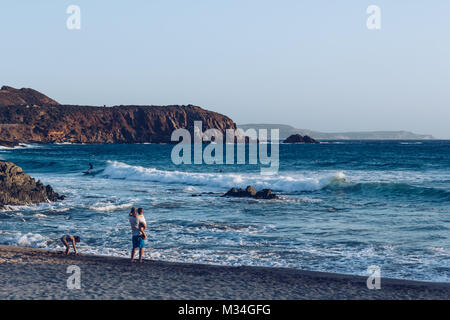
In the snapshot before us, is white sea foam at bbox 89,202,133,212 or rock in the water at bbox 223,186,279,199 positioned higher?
rock in the water at bbox 223,186,279,199

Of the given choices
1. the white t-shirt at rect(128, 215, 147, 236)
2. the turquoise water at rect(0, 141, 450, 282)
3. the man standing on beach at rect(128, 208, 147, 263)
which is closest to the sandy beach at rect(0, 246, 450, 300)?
the man standing on beach at rect(128, 208, 147, 263)

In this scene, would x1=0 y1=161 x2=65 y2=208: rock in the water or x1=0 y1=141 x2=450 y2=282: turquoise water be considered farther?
x1=0 y1=161 x2=65 y2=208: rock in the water

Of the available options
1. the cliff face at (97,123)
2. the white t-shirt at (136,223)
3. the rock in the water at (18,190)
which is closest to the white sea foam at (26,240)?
the white t-shirt at (136,223)

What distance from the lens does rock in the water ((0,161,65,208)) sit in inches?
896

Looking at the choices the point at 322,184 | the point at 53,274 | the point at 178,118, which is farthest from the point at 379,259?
the point at 178,118

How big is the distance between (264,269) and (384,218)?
31.8ft

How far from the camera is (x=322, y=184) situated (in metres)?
32.7

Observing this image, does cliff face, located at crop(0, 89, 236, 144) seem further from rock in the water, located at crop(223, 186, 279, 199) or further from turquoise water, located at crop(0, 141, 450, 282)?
turquoise water, located at crop(0, 141, 450, 282)

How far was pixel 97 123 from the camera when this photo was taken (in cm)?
17612

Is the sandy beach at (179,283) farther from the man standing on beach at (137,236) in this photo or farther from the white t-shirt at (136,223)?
the white t-shirt at (136,223)

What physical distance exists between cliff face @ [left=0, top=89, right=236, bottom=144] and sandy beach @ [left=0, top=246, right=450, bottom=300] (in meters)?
140

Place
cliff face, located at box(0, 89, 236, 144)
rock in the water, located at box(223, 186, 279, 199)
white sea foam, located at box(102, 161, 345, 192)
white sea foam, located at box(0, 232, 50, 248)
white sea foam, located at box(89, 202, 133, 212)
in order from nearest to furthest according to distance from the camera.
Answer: white sea foam, located at box(0, 232, 50, 248)
white sea foam, located at box(89, 202, 133, 212)
rock in the water, located at box(223, 186, 279, 199)
white sea foam, located at box(102, 161, 345, 192)
cliff face, located at box(0, 89, 236, 144)
